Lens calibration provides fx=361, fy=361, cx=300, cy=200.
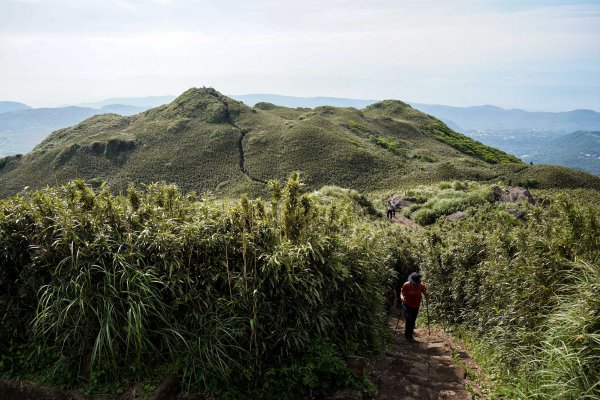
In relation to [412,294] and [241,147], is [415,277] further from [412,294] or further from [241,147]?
[241,147]

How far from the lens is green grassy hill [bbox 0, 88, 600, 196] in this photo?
50406 mm

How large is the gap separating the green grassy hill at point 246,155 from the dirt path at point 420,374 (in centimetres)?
3878

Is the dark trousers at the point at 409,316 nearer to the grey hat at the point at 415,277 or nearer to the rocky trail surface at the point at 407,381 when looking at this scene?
the rocky trail surface at the point at 407,381

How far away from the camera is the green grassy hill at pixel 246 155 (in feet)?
165

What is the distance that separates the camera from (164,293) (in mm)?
5062

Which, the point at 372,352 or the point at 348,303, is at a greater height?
the point at 348,303

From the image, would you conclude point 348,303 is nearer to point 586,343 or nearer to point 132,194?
point 586,343

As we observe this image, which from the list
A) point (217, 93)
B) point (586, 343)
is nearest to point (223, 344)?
point (586, 343)

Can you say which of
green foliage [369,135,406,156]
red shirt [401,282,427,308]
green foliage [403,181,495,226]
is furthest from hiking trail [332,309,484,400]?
green foliage [369,135,406,156]

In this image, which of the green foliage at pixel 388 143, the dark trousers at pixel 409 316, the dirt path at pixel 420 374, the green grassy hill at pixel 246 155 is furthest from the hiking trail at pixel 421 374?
the green foliage at pixel 388 143

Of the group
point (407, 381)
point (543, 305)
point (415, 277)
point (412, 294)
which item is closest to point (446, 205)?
point (412, 294)

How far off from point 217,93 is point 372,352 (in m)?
98.1

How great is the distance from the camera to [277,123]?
7544cm

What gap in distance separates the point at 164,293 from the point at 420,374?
440 cm
